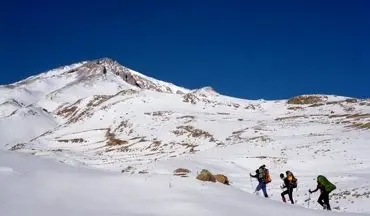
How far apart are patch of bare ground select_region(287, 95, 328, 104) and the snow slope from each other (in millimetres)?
120583

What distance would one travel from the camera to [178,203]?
53.1 ft

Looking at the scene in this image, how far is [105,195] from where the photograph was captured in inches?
658

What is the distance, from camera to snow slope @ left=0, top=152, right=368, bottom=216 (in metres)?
14.5

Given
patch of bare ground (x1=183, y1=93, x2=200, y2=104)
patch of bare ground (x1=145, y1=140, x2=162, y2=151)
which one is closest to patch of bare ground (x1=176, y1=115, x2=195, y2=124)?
patch of bare ground (x1=145, y1=140, x2=162, y2=151)

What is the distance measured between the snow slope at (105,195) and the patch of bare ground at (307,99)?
12058 centimetres

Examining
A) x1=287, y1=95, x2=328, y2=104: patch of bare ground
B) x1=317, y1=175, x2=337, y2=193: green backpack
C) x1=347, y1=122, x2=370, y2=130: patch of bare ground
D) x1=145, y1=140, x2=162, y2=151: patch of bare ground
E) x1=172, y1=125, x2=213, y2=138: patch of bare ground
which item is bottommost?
x1=317, y1=175, x2=337, y2=193: green backpack

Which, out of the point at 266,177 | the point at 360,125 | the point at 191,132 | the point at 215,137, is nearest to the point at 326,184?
the point at 266,177

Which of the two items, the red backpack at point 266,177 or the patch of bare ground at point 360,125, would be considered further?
the patch of bare ground at point 360,125

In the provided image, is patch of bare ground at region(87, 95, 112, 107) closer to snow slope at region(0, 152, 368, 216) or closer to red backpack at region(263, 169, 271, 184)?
red backpack at region(263, 169, 271, 184)

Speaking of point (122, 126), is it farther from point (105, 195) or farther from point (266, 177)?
point (105, 195)

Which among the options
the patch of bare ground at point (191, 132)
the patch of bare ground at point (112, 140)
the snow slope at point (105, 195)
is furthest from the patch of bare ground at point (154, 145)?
the snow slope at point (105, 195)

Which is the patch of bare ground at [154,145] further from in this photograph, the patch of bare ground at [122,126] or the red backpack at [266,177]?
the red backpack at [266,177]

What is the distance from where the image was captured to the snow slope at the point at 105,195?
14.5m

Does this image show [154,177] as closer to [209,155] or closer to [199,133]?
[209,155]
